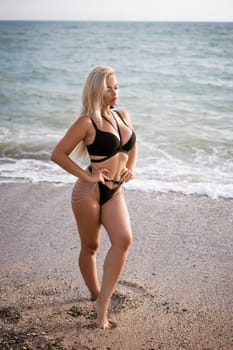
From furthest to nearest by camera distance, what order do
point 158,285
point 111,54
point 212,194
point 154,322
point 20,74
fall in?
point 111,54 < point 20,74 < point 212,194 < point 158,285 < point 154,322

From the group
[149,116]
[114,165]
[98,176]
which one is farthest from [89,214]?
[149,116]

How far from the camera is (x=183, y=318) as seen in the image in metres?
3.57

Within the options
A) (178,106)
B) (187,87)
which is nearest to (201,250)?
(178,106)

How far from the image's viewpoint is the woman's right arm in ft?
10.5

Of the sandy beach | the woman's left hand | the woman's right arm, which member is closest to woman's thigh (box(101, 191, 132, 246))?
the woman's left hand

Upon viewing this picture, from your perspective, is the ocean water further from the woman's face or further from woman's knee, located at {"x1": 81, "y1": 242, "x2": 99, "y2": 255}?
the woman's face

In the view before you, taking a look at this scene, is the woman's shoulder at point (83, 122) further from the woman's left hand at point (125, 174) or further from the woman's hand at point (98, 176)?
the woman's left hand at point (125, 174)

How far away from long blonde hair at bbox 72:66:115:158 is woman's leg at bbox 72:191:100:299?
0.62 m

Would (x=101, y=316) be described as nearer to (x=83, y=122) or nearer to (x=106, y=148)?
(x=106, y=148)

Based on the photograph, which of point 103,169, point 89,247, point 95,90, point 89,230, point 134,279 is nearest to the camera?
point 95,90

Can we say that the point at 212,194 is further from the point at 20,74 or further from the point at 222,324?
the point at 20,74

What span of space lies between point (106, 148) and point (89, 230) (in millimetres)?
674

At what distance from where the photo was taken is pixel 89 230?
3.41m

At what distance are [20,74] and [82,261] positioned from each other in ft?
67.3
